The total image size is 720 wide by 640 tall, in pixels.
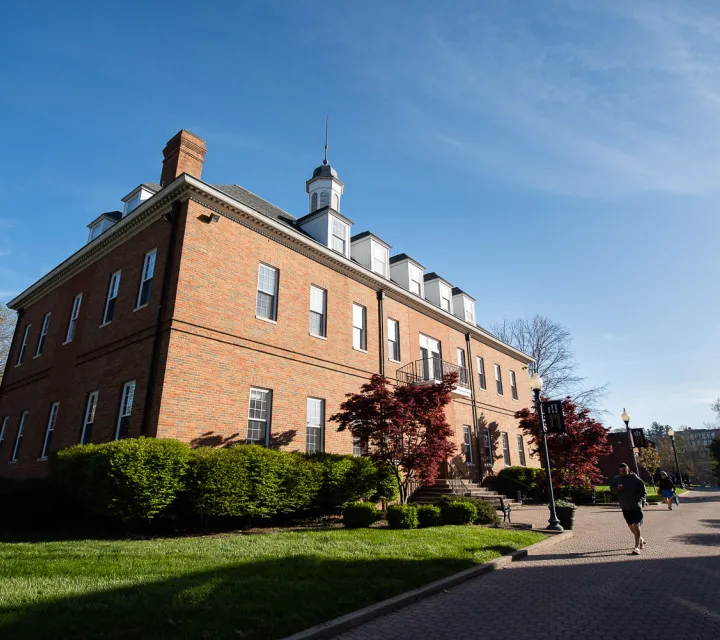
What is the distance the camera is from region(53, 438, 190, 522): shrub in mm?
9250

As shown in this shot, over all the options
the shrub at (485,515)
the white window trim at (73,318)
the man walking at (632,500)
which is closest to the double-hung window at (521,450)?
the shrub at (485,515)

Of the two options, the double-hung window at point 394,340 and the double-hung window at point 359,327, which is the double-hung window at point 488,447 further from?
the double-hung window at point 359,327

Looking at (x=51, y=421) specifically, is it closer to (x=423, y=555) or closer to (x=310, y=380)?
(x=310, y=380)

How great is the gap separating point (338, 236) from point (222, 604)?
15.2 meters

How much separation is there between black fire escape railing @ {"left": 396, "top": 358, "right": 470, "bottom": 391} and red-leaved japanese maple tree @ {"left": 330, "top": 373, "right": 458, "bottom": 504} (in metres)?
5.22

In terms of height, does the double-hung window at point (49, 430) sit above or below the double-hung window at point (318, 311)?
below

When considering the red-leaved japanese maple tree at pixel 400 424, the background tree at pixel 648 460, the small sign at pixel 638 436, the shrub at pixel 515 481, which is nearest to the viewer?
the red-leaved japanese maple tree at pixel 400 424

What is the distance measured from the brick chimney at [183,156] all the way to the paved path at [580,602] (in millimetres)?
15037

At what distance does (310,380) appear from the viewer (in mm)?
15531

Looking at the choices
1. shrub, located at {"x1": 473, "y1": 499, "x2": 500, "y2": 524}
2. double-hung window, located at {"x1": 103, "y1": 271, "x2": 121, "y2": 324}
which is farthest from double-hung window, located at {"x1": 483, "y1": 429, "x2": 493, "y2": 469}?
double-hung window, located at {"x1": 103, "y1": 271, "x2": 121, "y2": 324}

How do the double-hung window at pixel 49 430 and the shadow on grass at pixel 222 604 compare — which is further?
the double-hung window at pixel 49 430

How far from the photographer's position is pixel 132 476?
Answer: 30.2ft

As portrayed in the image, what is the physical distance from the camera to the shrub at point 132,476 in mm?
9250

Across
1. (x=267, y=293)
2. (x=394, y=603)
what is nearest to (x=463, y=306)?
(x=267, y=293)
